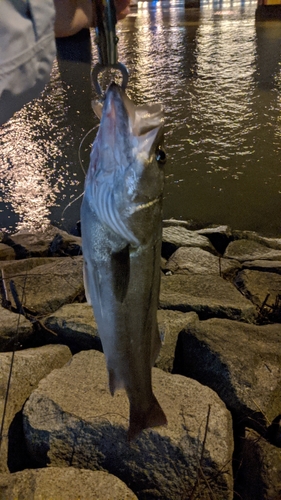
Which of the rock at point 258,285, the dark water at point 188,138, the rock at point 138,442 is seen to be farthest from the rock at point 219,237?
the rock at point 138,442

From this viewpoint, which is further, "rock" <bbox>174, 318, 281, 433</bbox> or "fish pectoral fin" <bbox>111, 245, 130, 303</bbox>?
"rock" <bbox>174, 318, 281, 433</bbox>

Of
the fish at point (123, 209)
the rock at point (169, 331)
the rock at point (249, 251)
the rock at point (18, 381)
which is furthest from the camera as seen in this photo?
the rock at point (249, 251)

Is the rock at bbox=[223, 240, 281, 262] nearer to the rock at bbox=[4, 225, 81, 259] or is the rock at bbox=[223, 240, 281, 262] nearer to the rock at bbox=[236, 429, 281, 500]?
the rock at bbox=[4, 225, 81, 259]

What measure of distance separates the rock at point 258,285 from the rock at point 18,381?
6.66 feet

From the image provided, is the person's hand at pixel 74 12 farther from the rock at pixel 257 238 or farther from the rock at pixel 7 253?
the rock at pixel 257 238

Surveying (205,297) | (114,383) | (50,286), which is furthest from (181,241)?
(114,383)

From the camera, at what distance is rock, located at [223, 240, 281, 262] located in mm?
5617

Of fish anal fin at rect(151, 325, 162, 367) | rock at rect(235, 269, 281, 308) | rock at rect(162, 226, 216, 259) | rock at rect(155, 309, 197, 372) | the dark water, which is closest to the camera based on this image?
fish anal fin at rect(151, 325, 162, 367)

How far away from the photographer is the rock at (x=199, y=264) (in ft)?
16.9

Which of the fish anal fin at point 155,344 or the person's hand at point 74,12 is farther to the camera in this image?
the person's hand at point 74,12

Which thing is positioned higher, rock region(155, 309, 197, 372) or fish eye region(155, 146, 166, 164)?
fish eye region(155, 146, 166, 164)

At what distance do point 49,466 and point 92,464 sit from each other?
26 centimetres

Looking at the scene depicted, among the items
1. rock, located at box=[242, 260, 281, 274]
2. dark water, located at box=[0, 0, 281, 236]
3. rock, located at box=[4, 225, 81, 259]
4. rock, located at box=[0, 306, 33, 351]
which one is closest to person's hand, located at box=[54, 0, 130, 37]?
rock, located at box=[0, 306, 33, 351]

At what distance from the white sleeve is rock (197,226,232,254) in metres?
4.54
